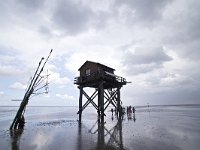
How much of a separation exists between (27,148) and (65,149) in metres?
2.92

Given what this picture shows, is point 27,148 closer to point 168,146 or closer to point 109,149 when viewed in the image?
point 109,149

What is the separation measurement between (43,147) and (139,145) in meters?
6.97

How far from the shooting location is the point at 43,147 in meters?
12.9

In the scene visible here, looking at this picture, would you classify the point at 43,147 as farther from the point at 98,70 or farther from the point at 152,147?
the point at 98,70

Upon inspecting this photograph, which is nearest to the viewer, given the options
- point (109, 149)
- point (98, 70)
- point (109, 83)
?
point (109, 149)

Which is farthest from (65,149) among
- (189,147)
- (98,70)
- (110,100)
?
(110,100)

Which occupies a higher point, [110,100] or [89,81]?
[89,81]

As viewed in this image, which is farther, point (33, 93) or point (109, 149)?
point (33, 93)

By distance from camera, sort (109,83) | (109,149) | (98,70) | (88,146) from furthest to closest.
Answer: (109,83) < (98,70) < (88,146) < (109,149)

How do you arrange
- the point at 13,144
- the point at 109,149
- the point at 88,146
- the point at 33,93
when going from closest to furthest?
Answer: 1. the point at 109,149
2. the point at 88,146
3. the point at 13,144
4. the point at 33,93

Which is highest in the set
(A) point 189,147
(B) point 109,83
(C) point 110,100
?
(B) point 109,83

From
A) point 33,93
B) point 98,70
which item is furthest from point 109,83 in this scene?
point 33,93

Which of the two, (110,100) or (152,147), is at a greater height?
(110,100)

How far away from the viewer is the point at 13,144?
1387 cm
